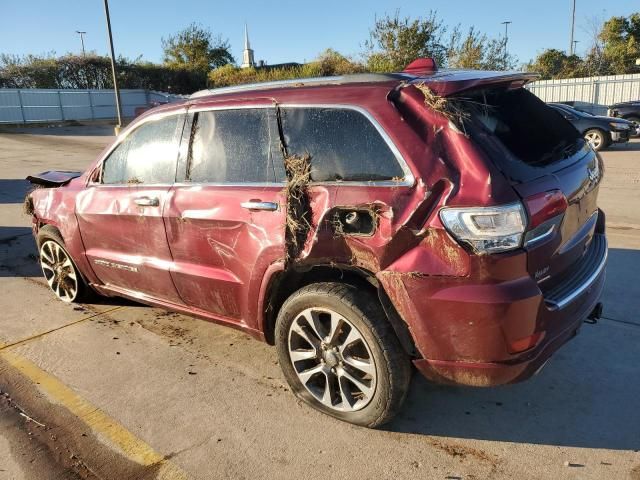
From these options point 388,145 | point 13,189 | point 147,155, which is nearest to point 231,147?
point 147,155

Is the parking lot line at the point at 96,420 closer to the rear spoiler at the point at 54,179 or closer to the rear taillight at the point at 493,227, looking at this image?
the rear spoiler at the point at 54,179

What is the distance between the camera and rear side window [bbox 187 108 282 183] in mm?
3227

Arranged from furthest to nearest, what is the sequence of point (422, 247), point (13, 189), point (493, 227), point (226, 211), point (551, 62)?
point (551, 62), point (13, 189), point (226, 211), point (422, 247), point (493, 227)

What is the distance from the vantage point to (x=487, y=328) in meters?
2.48

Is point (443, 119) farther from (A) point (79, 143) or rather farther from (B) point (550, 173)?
(A) point (79, 143)

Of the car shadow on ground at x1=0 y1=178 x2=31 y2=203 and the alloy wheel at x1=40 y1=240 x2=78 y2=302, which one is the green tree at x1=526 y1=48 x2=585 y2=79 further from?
the alloy wheel at x1=40 y1=240 x2=78 y2=302

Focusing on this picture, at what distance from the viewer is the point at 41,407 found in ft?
11.0

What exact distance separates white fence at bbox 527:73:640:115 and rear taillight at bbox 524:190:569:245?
2767 cm

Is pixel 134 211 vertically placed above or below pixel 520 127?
below

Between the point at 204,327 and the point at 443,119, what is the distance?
8.76 feet

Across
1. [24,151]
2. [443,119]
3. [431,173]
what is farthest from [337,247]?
[24,151]

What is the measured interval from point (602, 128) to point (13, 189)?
15.2 m

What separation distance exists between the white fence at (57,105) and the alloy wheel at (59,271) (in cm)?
2986

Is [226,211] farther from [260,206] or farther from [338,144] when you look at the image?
[338,144]
